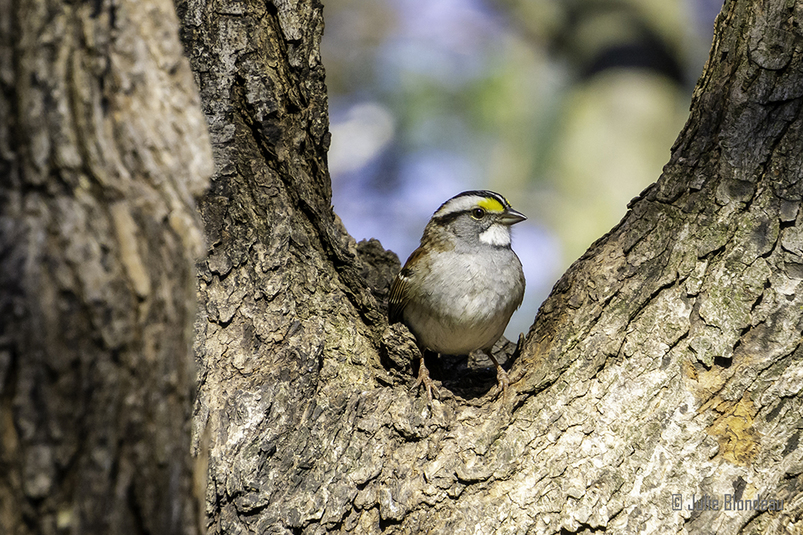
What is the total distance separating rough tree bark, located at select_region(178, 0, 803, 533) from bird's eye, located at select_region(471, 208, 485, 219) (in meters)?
1.28

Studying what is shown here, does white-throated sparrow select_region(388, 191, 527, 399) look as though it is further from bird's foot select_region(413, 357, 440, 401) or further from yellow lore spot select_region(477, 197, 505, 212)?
bird's foot select_region(413, 357, 440, 401)

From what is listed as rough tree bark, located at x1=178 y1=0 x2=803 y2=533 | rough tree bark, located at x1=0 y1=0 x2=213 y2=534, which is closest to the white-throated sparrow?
rough tree bark, located at x1=178 y1=0 x2=803 y2=533

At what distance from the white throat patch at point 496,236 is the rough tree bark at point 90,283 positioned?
2.89 metres

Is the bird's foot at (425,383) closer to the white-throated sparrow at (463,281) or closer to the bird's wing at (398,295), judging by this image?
the white-throated sparrow at (463,281)

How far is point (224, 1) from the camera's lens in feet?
9.96

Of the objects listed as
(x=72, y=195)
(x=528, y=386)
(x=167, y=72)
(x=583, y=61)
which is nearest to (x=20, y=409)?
(x=72, y=195)

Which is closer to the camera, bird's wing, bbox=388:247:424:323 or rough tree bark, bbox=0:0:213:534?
rough tree bark, bbox=0:0:213:534

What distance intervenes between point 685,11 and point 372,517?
→ 7.97 metres

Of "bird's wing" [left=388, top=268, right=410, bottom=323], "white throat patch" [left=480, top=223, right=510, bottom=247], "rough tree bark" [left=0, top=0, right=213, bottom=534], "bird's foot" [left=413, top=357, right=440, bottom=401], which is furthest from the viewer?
"white throat patch" [left=480, top=223, right=510, bottom=247]

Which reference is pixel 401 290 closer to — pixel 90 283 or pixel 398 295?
pixel 398 295

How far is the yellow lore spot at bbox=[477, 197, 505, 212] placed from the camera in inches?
172

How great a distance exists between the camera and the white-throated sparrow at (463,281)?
398cm

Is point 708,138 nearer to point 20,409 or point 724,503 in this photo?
point 724,503

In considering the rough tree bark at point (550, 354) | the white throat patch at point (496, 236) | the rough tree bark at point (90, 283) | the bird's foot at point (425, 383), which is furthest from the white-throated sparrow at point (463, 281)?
the rough tree bark at point (90, 283)
